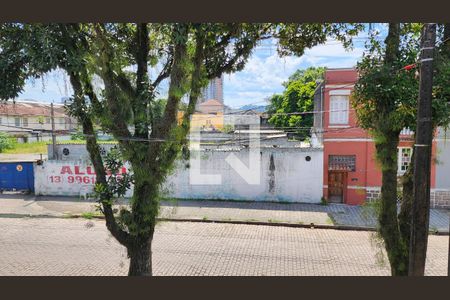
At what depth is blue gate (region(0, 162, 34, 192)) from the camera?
16.2 m

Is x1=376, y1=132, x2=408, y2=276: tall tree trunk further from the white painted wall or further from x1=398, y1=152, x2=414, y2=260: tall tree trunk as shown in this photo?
the white painted wall

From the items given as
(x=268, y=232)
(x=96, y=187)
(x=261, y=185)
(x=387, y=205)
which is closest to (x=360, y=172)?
(x=261, y=185)

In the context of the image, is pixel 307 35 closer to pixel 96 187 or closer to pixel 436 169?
pixel 96 187

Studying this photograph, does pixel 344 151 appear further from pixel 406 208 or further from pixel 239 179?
pixel 406 208

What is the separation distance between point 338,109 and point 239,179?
15.6 feet

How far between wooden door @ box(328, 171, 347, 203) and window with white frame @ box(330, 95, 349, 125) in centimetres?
208

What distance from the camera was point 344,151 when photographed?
47.4 ft

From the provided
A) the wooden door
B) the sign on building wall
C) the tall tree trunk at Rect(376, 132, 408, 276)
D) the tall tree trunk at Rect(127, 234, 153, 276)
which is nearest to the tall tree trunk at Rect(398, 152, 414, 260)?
the tall tree trunk at Rect(376, 132, 408, 276)

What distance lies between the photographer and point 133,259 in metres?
5.95

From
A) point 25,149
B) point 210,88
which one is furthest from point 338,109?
point 25,149

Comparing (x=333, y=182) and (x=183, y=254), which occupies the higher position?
(x=333, y=182)

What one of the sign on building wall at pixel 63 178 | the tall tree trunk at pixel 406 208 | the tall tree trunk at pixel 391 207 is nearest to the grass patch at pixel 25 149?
the sign on building wall at pixel 63 178

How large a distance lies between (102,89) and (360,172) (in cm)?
1137

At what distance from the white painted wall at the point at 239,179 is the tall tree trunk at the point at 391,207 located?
29.8 feet
